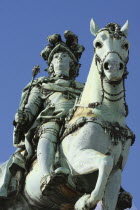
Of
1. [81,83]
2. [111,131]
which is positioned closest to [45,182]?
[111,131]

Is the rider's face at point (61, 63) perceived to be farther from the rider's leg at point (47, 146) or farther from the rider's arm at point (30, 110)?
the rider's leg at point (47, 146)

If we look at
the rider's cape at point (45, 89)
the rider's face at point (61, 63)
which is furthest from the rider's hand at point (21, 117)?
the rider's face at point (61, 63)

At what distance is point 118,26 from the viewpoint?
535 inches

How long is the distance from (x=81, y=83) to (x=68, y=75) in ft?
1.70

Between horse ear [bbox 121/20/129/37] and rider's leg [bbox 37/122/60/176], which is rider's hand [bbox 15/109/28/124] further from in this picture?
horse ear [bbox 121/20/129/37]

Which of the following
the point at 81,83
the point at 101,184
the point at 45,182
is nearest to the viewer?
the point at 101,184

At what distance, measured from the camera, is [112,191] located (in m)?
12.4

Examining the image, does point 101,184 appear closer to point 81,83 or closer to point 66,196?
point 66,196

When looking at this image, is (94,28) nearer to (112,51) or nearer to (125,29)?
(125,29)

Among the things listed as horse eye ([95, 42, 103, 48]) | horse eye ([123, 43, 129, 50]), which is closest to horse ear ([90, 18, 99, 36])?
horse eye ([95, 42, 103, 48])

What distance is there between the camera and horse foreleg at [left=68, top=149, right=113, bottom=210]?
457 inches

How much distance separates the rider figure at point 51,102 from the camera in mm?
13195

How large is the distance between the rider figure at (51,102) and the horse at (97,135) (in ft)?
Answer: 0.95

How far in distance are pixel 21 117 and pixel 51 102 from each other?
2.39ft
